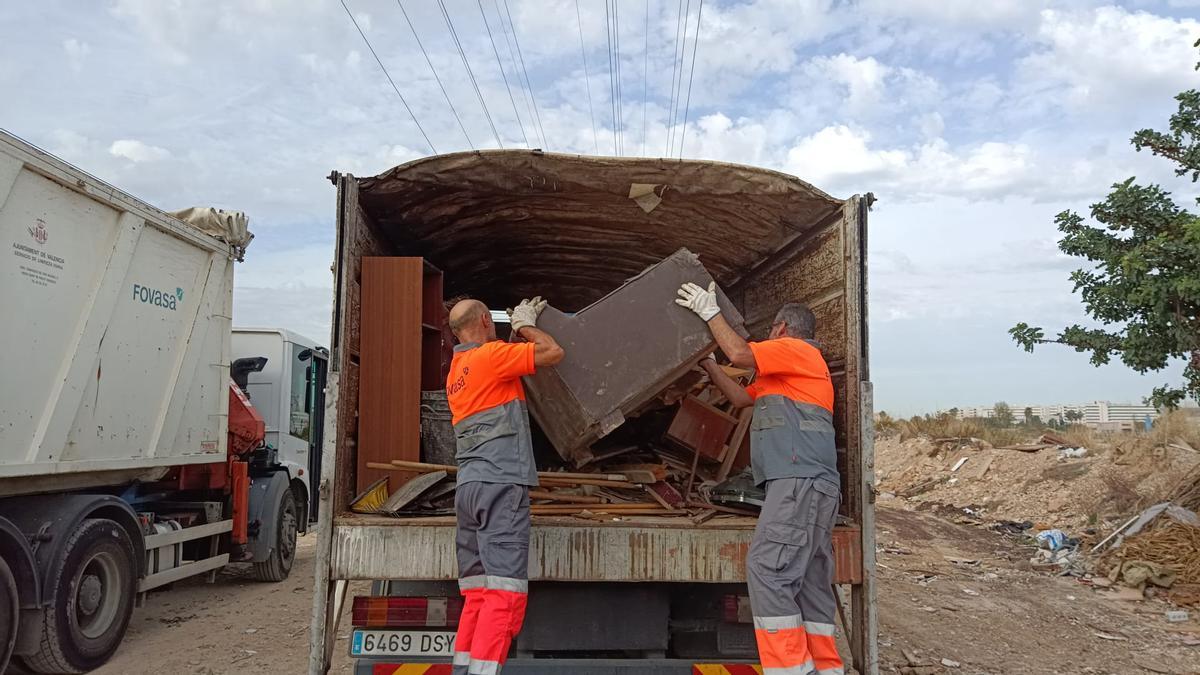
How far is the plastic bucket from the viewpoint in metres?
4.38

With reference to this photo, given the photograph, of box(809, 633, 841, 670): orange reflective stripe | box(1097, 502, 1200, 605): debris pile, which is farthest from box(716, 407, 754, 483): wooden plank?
box(1097, 502, 1200, 605): debris pile

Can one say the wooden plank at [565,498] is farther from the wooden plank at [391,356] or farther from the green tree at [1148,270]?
the green tree at [1148,270]

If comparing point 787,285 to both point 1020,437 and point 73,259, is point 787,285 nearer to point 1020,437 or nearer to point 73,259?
point 73,259

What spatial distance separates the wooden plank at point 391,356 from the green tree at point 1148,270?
22.6 ft

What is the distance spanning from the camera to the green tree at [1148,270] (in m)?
8.01

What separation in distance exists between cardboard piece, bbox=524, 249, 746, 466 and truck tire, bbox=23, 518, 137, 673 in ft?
10.6

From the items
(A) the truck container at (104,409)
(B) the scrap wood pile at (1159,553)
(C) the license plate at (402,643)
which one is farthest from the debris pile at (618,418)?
(B) the scrap wood pile at (1159,553)

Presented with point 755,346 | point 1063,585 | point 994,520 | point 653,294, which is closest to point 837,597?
point 755,346

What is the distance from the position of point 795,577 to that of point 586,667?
0.86 m

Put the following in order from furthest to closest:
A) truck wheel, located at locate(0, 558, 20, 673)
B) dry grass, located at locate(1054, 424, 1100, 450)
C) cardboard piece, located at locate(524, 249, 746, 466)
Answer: dry grass, located at locate(1054, 424, 1100, 450)
truck wheel, located at locate(0, 558, 20, 673)
cardboard piece, located at locate(524, 249, 746, 466)

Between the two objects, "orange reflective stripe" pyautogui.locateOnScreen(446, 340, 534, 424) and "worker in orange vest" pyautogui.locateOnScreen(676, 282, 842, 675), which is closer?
"worker in orange vest" pyautogui.locateOnScreen(676, 282, 842, 675)

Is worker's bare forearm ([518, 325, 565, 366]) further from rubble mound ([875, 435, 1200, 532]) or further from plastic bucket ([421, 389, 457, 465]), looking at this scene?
rubble mound ([875, 435, 1200, 532])

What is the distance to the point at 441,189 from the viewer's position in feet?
13.7

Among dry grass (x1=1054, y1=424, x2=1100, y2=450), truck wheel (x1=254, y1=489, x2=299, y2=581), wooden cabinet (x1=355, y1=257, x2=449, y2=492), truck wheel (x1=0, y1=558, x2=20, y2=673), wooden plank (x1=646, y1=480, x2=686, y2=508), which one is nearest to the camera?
wooden plank (x1=646, y1=480, x2=686, y2=508)
